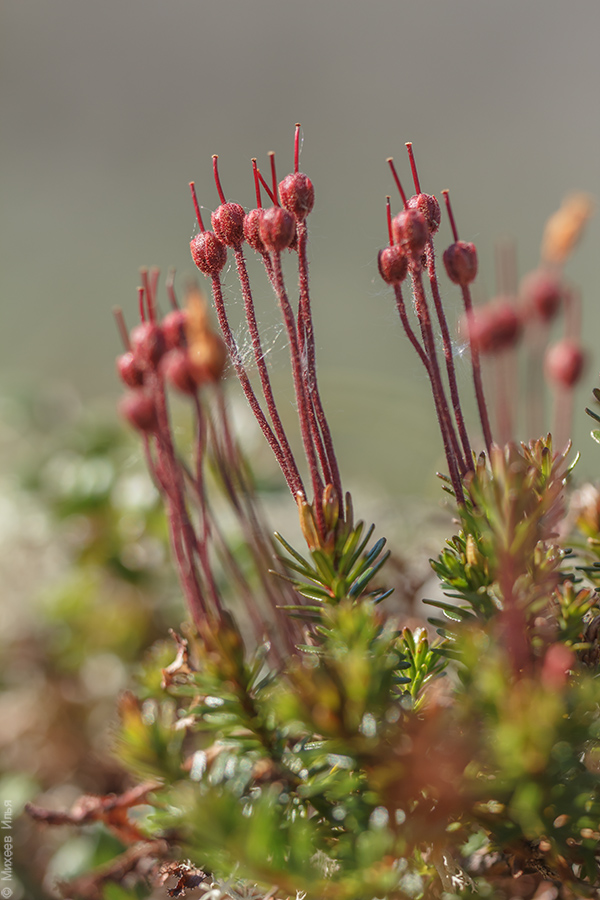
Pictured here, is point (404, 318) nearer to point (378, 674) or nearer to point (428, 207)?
point (428, 207)

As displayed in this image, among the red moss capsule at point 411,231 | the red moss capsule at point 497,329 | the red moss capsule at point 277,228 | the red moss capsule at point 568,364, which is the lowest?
the red moss capsule at point 568,364

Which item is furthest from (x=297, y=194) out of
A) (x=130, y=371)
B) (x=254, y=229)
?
(x=130, y=371)

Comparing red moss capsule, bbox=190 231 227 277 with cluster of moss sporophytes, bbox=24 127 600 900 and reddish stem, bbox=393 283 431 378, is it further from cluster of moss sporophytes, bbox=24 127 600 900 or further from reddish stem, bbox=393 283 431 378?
reddish stem, bbox=393 283 431 378

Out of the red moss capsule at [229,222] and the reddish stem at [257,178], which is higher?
the reddish stem at [257,178]

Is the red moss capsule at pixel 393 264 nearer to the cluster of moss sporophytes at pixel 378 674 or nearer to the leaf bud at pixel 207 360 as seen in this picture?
the cluster of moss sporophytes at pixel 378 674

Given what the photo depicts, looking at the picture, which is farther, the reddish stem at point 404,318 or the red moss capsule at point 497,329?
the reddish stem at point 404,318

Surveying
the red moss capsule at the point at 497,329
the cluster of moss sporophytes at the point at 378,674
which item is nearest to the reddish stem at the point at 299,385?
the cluster of moss sporophytes at the point at 378,674

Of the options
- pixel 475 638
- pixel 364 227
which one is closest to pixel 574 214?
pixel 475 638
